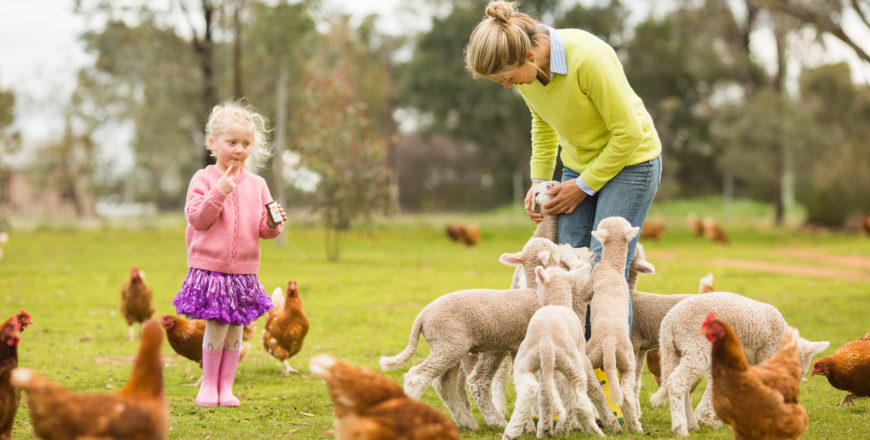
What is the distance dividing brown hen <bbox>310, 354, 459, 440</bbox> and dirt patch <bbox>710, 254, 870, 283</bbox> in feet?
49.7

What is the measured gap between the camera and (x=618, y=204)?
5402mm

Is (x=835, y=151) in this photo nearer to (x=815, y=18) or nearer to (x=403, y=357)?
(x=815, y=18)

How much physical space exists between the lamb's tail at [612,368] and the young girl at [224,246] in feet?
8.41

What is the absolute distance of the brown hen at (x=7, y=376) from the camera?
14.2 ft

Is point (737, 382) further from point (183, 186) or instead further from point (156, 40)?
point (183, 186)

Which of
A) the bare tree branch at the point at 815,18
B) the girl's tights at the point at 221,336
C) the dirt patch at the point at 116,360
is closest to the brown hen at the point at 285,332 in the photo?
the dirt patch at the point at 116,360

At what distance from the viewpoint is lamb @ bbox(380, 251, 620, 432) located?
4914mm

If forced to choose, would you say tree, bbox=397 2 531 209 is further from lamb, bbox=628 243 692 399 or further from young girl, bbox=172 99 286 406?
lamb, bbox=628 243 692 399

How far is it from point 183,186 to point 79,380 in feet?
133

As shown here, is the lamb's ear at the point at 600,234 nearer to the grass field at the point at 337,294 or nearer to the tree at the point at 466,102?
the grass field at the point at 337,294

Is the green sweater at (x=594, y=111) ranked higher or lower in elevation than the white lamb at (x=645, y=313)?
higher

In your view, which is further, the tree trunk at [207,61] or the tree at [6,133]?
the tree trunk at [207,61]

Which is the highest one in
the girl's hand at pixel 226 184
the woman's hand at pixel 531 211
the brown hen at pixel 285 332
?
the girl's hand at pixel 226 184

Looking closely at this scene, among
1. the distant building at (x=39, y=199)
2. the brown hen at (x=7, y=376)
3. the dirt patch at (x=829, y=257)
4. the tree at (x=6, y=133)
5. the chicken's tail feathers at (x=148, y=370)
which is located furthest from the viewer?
the distant building at (x=39, y=199)
